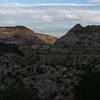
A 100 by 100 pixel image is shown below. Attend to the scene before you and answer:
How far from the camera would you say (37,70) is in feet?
389

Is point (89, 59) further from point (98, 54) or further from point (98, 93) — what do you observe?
point (98, 93)

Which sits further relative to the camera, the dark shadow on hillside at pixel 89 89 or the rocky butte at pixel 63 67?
the rocky butte at pixel 63 67

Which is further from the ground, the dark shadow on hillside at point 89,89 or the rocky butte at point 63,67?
the dark shadow on hillside at point 89,89

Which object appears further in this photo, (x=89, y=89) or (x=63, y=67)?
(x=63, y=67)

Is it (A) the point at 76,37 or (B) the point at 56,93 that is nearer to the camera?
(B) the point at 56,93

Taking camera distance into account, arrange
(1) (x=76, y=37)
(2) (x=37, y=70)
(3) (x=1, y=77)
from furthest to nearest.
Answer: (1) (x=76, y=37), (2) (x=37, y=70), (3) (x=1, y=77)

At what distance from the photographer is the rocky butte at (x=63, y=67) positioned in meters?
84.2

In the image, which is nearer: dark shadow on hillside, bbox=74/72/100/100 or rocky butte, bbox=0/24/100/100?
dark shadow on hillside, bbox=74/72/100/100

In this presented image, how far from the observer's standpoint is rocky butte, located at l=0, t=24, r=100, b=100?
8419 centimetres

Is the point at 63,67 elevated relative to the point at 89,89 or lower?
lower

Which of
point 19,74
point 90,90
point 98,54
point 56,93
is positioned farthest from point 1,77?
point 90,90

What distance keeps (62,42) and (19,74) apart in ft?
165

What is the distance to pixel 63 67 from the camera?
124m

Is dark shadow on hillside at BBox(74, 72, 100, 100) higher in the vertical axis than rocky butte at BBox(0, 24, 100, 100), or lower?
higher
